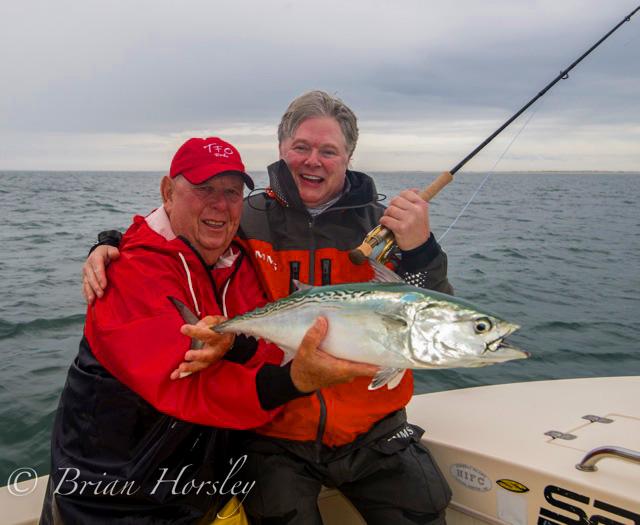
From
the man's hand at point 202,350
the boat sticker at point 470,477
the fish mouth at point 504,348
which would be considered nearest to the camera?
the fish mouth at point 504,348

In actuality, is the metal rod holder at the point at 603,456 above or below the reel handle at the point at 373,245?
below

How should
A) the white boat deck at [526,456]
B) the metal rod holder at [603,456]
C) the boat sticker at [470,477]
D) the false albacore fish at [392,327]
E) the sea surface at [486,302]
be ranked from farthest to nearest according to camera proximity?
the sea surface at [486,302]
the boat sticker at [470,477]
the white boat deck at [526,456]
the metal rod holder at [603,456]
the false albacore fish at [392,327]

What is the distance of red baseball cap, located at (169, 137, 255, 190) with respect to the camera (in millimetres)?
3127

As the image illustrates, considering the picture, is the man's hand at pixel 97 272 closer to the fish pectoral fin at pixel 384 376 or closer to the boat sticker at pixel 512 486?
the fish pectoral fin at pixel 384 376

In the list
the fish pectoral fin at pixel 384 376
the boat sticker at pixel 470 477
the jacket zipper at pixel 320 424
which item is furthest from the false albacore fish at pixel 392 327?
the boat sticker at pixel 470 477

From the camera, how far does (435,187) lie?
12.5 ft

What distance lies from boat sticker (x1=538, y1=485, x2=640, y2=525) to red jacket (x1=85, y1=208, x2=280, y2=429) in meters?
1.68

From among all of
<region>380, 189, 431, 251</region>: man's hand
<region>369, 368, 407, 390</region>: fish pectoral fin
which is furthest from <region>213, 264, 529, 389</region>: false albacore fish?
<region>380, 189, 431, 251</region>: man's hand

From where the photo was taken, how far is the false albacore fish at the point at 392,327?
7.88ft

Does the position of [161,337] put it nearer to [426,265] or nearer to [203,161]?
[203,161]

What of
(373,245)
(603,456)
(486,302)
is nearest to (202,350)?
(373,245)

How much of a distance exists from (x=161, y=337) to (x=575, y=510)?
7.92 feet

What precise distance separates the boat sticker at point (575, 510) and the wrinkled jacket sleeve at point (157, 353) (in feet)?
5.63

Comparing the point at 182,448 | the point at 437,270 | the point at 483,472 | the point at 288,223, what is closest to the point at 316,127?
the point at 288,223
